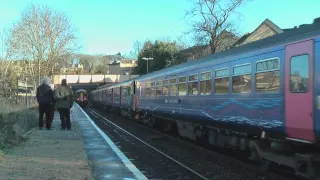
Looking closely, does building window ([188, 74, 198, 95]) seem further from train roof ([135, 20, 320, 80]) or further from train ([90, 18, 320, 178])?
train roof ([135, 20, 320, 80])

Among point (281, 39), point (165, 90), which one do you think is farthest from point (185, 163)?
point (165, 90)

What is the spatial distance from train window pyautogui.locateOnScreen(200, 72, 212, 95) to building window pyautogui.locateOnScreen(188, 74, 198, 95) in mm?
467

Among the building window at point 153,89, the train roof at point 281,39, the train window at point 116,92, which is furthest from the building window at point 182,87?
the train window at point 116,92

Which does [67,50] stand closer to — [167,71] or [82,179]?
[167,71]

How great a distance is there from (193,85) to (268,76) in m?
4.47

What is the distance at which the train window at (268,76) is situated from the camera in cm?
724

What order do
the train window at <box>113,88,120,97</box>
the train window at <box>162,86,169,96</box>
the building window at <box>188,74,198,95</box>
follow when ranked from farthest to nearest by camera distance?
the train window at <box>113,88,120,97</box>, the train window at <box>162,86,169,96</box>, the building window at <box>188,74,198,95</box>

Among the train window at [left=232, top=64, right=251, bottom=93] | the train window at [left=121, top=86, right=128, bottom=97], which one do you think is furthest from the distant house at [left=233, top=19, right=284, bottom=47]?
the train window at [left=232, top=64, right=251, bottom=93]

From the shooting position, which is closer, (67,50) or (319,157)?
(319,157)

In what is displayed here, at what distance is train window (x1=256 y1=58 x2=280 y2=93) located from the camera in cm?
724

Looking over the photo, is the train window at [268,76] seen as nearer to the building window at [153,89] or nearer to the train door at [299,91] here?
the train door at [299,91]

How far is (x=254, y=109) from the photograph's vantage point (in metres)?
7.99

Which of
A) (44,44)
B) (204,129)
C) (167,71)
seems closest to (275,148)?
(204,129)

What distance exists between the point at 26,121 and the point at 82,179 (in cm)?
822
